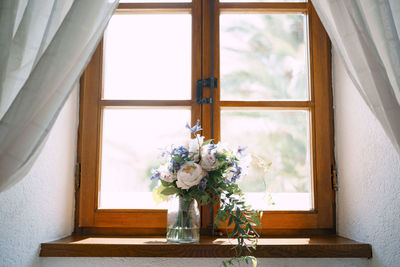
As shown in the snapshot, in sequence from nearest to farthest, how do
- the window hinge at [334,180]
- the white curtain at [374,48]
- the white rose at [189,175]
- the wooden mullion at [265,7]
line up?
the white curtain at [374,48] → the white rose at [189,175] → the window hinge at [334,180] → the wooden mullion at [265,7]

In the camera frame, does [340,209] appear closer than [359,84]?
No

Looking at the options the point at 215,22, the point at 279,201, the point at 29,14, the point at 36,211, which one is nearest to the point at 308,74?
the point at 215,22

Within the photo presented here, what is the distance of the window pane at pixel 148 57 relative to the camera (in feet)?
5.64

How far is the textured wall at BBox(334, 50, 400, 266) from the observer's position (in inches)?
50.8

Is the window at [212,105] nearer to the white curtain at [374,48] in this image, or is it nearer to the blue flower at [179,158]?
the blue flower at [179,158]

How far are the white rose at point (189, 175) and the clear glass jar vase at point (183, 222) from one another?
4.5 inches

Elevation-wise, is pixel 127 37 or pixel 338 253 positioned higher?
pixel 127 37

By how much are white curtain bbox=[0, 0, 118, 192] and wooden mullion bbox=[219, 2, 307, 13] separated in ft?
2.72

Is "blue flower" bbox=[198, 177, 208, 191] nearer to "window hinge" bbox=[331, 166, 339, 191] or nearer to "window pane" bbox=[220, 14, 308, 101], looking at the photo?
"window pane" bbox=[220, 14, 308, 101]

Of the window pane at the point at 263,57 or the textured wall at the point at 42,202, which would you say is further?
the window pane at the point at 263,57

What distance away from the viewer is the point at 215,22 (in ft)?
5.66

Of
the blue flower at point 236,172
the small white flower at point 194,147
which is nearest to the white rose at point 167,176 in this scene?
the small white flower at point 194,147

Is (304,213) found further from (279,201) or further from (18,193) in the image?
(18,193)

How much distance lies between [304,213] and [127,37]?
1.18 metres
